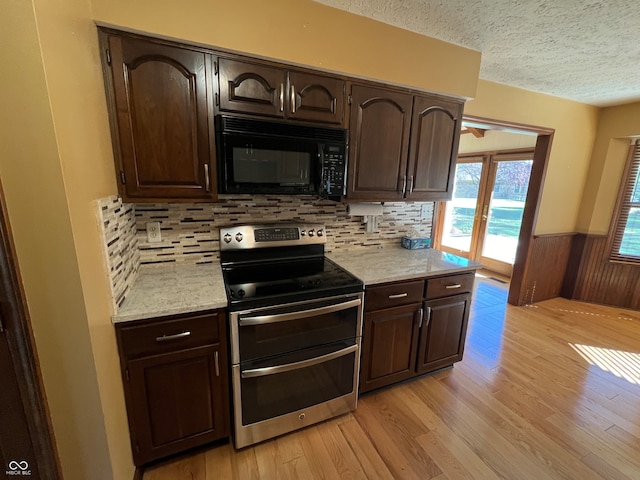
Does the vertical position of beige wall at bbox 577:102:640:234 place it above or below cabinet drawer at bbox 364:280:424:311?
above

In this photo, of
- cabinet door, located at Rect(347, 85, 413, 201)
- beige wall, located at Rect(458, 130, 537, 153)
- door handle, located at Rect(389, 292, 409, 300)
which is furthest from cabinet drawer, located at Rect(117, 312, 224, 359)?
beige wall, located at Rect(458, 130, 537, 153)

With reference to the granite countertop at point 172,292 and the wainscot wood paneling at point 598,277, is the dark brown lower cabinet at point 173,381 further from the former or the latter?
the wainscot wood paneling at point 598,277

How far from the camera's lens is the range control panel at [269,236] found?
187cm

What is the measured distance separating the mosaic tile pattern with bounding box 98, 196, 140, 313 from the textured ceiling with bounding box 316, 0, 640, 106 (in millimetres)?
1511

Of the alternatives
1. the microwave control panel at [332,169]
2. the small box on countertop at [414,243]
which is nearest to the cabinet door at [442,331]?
the small box on countertop at [414,243]

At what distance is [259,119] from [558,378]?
2957 millimetres

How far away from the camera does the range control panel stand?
187 centimetres

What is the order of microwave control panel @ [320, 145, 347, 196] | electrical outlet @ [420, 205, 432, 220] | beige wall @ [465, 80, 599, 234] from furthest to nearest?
beige wall @ [465, 80, 599, 234], electrical outlet @ [420, 205, 432, 220], microwave control panel @ [320, 145, 347, 196]

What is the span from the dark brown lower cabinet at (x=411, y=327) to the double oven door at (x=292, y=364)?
0.15 meters

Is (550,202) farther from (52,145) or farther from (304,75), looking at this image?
(52,145)

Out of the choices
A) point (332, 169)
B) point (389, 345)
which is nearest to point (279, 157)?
point (332, 169)

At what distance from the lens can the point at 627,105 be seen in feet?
10.5

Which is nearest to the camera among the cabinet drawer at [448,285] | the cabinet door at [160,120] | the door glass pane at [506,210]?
the cabinet door at [160,120]

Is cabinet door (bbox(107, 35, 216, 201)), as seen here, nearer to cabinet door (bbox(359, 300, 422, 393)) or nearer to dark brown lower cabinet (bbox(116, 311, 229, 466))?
dark brown lower cabinet (bbox(116, 311, 229, 466))
